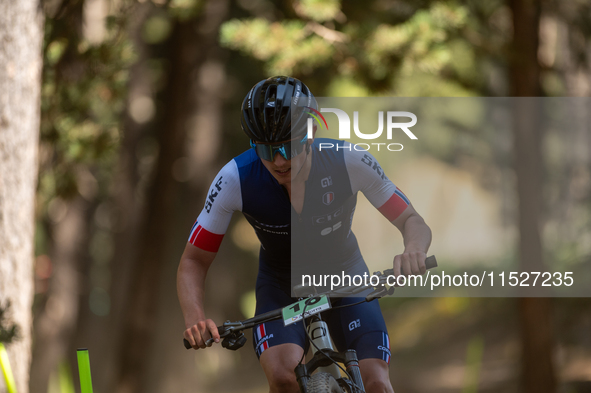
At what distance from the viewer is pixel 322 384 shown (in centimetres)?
214

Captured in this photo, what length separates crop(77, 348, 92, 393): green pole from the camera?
2.53 metres

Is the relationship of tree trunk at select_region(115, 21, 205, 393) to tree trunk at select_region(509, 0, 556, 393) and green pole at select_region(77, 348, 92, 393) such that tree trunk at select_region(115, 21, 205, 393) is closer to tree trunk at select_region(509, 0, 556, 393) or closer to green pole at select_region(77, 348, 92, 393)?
tree trunk at select_region(509, 0, 556, 393)

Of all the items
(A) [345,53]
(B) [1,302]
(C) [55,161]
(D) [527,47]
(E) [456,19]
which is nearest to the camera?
(B) [1,302]

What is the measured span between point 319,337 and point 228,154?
8.69m

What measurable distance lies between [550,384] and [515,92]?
363 cm

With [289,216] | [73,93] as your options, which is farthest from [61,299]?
[289,216]

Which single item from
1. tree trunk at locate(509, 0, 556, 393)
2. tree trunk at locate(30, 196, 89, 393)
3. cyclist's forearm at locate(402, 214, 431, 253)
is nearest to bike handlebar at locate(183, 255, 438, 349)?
cyclist's forearm at locate(402, 214, 431, 253)

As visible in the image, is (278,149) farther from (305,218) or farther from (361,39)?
(361,39)

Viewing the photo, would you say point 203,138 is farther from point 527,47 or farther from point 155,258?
point 527,47

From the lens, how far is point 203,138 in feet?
32.6

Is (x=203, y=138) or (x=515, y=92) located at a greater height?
(x=203, y=138)

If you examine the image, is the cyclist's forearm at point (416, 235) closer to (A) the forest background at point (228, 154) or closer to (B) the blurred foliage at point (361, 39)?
(A) the forest background at point (228, 154)

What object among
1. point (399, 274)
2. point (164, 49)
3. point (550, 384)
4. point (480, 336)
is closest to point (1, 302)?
point (399, 274)

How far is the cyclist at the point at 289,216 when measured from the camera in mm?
2488
